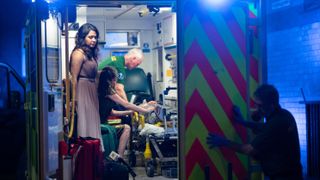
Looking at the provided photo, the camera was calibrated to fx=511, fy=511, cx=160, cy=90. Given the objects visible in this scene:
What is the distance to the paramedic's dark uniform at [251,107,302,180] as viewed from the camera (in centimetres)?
392

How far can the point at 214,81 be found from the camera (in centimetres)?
384

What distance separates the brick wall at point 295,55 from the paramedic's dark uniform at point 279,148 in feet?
14.7

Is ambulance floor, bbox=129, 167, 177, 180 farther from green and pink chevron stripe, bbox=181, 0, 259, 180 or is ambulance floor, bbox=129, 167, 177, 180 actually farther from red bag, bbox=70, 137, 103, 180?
green and pink chevron stripe, bbox=181, 0, 259, 180

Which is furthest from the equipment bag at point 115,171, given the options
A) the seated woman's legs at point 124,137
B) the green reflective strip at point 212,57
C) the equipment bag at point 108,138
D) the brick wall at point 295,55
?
the brick wall at point 295,55

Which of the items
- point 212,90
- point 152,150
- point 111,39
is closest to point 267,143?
point 212,90

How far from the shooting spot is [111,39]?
9.95m

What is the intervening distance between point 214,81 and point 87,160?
1609 mm

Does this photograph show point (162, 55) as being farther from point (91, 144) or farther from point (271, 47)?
point (91, 144)

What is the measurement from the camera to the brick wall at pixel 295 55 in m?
8.30

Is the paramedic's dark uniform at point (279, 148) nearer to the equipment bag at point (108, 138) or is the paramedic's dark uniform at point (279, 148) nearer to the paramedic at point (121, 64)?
the equipment bag at point (108, 138)

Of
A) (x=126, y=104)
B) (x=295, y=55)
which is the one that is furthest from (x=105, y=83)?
(x=295, y=55)

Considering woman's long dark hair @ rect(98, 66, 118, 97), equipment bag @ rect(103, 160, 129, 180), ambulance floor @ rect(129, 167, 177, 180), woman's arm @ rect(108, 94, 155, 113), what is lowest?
ambulance floor @ rect(129, 167, 177, 180)

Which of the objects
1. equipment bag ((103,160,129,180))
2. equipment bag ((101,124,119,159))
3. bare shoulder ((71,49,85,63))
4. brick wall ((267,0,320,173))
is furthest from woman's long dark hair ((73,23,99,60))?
brick wall ((267,0,320,173))

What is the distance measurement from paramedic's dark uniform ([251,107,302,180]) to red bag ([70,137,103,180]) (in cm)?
165
